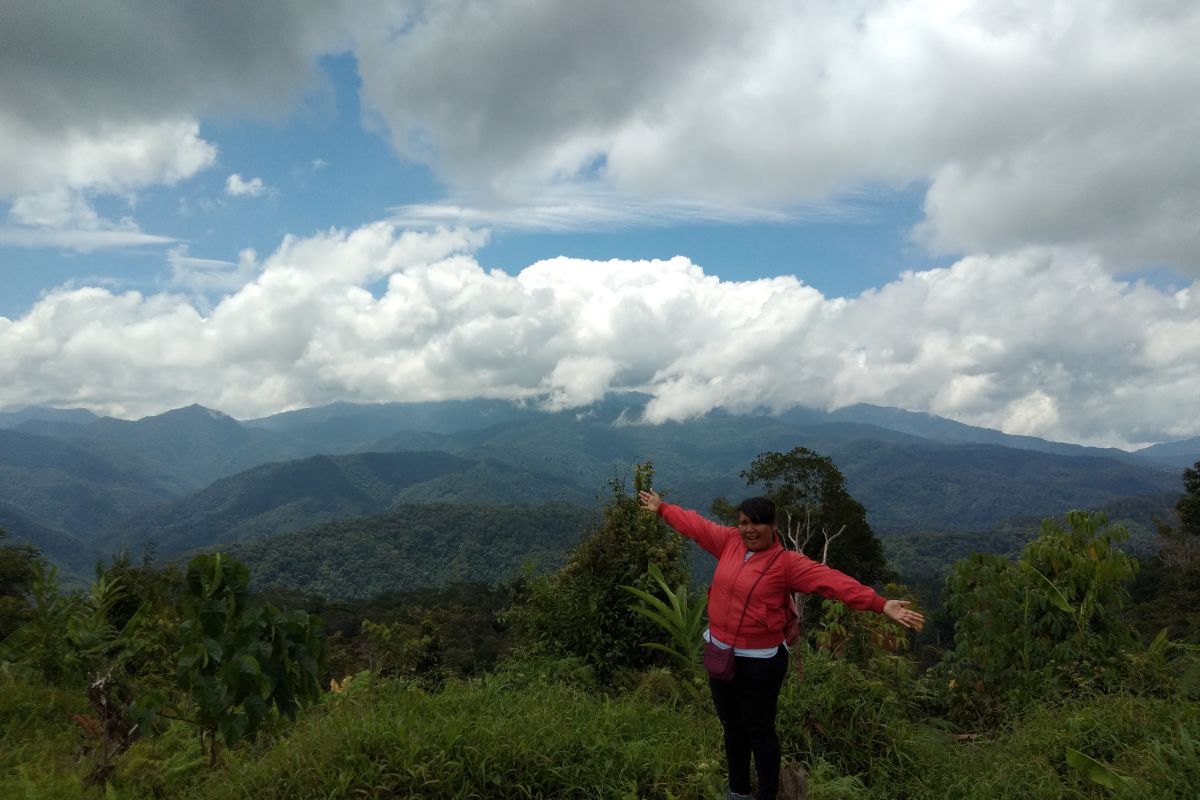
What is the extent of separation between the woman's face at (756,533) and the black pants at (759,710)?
539mm

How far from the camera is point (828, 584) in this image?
299cm

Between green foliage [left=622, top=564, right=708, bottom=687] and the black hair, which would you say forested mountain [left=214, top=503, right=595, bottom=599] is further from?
the black hair

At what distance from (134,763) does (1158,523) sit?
46.1m

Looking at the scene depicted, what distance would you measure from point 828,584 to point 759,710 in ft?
2.51

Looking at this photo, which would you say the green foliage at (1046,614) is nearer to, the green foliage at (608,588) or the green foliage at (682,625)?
the green foliage at (682,625)

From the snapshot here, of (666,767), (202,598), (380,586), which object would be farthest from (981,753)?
(380,586)

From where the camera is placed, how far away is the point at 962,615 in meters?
5.67

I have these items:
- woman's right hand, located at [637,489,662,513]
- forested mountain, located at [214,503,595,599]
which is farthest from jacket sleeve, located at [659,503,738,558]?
forested mountain, located at [214,503,595,599]

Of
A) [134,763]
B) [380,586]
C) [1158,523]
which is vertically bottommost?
[380,586]

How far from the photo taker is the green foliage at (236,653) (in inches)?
123

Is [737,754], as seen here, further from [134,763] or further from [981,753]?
[134,763]

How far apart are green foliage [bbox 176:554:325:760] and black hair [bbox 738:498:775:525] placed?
8.34ft

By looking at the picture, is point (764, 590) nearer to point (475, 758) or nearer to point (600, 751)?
point (600, 751)

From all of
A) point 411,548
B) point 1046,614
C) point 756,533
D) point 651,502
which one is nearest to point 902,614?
point 756,533
